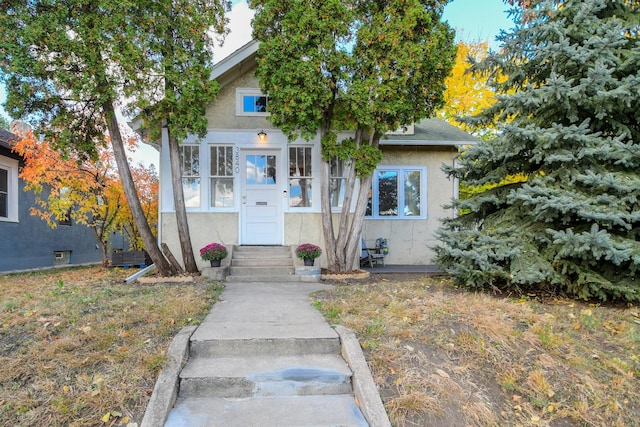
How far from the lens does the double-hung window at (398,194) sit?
9.88 metres

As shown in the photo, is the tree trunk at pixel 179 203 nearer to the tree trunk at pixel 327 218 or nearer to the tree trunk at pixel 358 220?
the tree trunk at pixel 327 218

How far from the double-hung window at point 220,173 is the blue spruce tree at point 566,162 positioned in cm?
499

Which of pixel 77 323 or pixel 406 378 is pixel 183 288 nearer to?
pixel 77 323

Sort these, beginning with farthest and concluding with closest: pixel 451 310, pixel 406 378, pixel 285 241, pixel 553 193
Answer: pixel 285 241, pixel 553 193, pixel 451 310, pixel 406 378

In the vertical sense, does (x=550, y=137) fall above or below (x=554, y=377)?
above

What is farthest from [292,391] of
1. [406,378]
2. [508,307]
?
[508,307]

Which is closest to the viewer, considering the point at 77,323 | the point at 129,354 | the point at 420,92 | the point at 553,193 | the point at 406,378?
the point at 406,378

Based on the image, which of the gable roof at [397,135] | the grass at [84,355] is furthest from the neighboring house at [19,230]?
the grass at [84,355]

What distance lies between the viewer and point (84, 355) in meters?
3.13

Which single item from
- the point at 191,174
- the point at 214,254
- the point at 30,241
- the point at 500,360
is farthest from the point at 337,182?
the point at 30,241

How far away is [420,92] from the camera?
683 centimetres

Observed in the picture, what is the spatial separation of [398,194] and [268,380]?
7587mm

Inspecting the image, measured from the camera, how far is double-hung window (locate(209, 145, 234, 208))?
830 centimetres

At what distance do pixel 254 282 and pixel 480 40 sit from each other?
15182 mm
